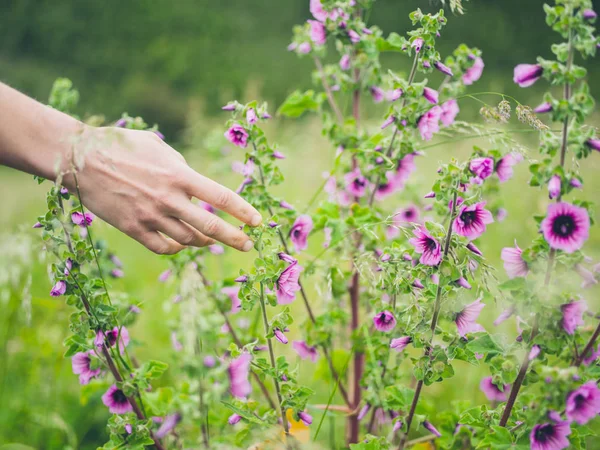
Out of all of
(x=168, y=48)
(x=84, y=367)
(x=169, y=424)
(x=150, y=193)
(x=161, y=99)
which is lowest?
(x=169, y=424)

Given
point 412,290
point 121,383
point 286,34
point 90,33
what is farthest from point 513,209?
point 90,33

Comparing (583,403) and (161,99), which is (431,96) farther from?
(161,99)

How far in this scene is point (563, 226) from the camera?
1058 mm

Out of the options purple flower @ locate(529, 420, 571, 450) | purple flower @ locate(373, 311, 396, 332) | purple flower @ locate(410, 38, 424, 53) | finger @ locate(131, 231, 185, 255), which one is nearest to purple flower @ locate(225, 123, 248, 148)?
finger @ locate(131, 231, 185, 255)

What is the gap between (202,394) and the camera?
2.97 feet

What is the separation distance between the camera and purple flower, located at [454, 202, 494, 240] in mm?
1188

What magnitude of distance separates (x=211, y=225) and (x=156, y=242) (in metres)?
0.17

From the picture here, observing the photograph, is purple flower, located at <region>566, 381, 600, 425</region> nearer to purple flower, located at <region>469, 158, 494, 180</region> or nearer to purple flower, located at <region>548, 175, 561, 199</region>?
purple flower, located at <region>548, 175, 561, 199</region>

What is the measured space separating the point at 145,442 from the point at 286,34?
15.5 meters

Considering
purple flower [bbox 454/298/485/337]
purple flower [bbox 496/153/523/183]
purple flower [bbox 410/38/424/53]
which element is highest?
purple flower [bbox 410/38/424/53]

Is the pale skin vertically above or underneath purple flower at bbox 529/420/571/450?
above

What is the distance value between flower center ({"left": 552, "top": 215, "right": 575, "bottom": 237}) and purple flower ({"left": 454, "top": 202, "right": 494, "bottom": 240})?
16 cm

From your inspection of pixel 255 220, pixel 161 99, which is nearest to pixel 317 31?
pixel 255 220

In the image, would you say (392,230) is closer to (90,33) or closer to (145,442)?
(145,442)
